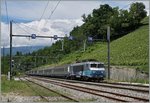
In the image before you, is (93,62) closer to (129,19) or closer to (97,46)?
(97,46)

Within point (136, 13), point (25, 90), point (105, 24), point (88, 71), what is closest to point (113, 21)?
point (105, 24)

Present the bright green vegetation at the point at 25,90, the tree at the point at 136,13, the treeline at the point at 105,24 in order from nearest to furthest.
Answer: the bright green vegetation at the point at 25,90 < the treeline at the point at 105,24 < the tree at the point at 136,13

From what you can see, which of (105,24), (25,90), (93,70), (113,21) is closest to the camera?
(25,90)

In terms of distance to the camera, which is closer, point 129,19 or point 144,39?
point 144,39

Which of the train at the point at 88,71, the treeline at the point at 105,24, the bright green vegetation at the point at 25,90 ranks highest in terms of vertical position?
the treeline at the point at 105,24

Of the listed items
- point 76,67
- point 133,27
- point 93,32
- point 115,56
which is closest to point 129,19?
point 133,27

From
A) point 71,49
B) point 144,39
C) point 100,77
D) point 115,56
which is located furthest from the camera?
point 71,49

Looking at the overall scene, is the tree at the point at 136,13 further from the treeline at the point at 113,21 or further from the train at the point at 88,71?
the train at the point at 88,71

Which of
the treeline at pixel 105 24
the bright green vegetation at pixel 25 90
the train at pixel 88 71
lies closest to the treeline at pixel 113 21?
the treeline at pixel 105 24

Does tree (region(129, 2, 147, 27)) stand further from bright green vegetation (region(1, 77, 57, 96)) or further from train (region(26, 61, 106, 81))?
bright green vegetation (region(1, 77, 57, 96))

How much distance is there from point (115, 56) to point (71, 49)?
37964 millimetres

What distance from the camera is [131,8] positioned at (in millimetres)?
121438

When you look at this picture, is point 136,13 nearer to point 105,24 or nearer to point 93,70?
point 105,24

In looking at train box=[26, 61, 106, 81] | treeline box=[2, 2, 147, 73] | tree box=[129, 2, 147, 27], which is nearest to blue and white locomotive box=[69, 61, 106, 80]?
train box=[26, 61, 106, 81]
